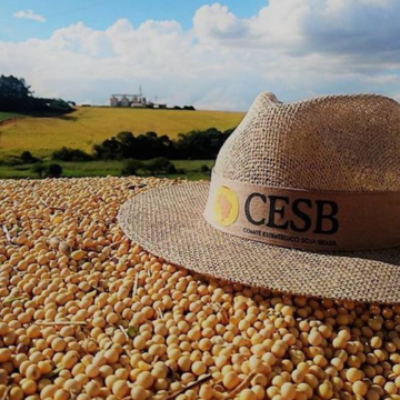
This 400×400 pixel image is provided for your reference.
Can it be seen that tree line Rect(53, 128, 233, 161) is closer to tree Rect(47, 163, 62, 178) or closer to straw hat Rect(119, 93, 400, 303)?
tree Rect(47, 163, 62, 178)

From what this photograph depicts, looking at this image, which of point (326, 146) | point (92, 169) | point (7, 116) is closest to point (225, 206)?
point (326, 146)

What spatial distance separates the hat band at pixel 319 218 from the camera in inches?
69.3

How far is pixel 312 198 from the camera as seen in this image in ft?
5.79

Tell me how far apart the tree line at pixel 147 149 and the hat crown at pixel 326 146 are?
2768 millimetres

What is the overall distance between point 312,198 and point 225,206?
0.36m

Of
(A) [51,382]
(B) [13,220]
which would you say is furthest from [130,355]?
(B) [13,220]

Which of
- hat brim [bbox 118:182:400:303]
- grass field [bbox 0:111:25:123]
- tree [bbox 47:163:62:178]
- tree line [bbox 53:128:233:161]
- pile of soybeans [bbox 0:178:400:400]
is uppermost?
grass field [bbox 0:111:25:123]

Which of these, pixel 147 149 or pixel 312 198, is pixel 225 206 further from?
pixel 147 149

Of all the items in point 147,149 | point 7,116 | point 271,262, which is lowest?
point 271,262

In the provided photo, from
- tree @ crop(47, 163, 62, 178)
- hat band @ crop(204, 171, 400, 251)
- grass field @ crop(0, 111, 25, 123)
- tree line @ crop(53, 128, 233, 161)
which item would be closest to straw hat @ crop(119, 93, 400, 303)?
hat band @ crop(204, 171, 400, 251)

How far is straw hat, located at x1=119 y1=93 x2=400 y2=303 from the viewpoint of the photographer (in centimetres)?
174

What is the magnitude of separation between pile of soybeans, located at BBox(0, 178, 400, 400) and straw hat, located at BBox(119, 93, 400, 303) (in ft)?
0.36

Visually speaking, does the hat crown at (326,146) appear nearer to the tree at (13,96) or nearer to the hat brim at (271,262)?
the hat brim at (271,262)

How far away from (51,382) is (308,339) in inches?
30.0
